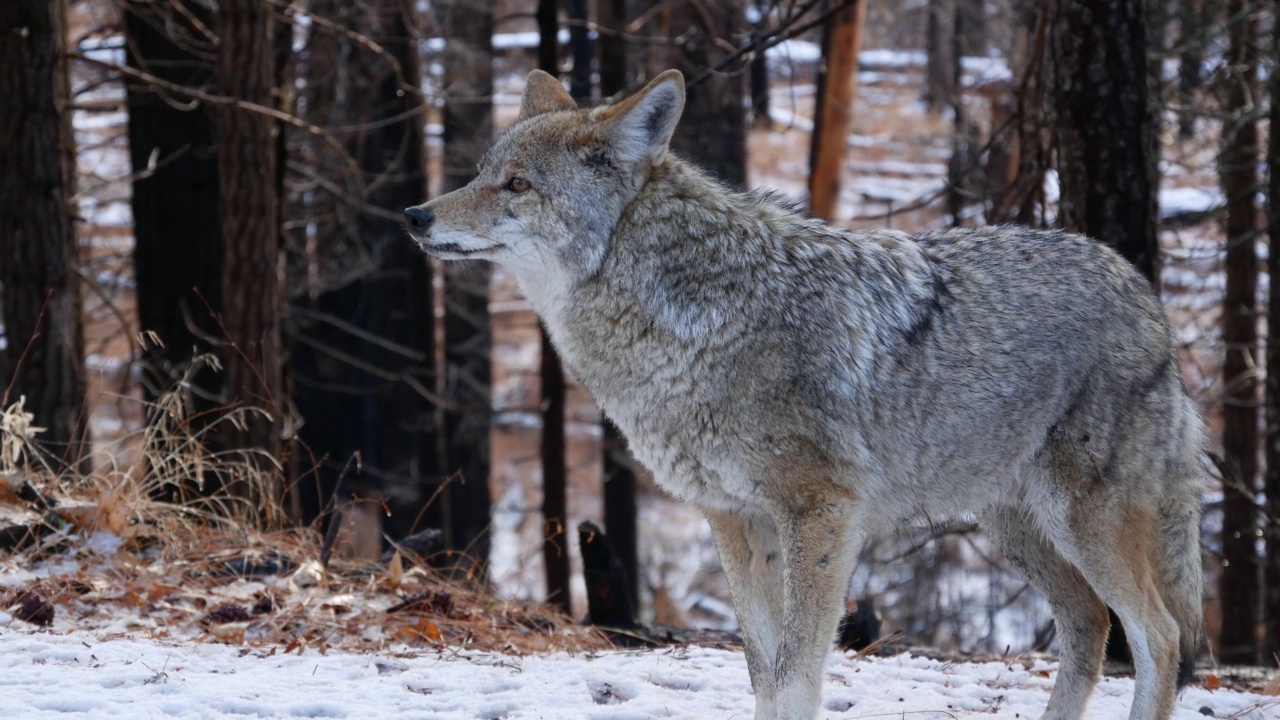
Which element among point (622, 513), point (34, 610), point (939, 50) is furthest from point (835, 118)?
point (939, 50)

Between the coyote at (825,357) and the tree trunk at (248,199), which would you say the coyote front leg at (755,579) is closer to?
the coyote at (825,357)

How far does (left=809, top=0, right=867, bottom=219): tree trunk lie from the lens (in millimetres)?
13344

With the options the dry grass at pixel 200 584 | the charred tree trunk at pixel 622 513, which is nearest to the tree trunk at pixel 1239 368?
the charred tree trunk at pixel 622 513

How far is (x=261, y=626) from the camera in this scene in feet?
17.2

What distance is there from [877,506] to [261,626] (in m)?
2.79

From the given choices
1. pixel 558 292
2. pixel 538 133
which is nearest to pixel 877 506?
pixel 558 292

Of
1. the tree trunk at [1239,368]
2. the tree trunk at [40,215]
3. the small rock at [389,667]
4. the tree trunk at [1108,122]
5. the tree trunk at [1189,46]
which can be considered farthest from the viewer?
the tree trunk at [1239,368]

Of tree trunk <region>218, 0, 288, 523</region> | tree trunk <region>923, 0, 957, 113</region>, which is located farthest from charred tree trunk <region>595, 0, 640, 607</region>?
tree trunk <region>923, 0, 957, 113</region>

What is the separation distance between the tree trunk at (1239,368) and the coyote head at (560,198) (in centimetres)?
797

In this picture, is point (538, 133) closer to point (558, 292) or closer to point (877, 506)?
point (558, 292)

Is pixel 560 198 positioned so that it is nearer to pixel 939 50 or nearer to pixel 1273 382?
pixel 1273 382

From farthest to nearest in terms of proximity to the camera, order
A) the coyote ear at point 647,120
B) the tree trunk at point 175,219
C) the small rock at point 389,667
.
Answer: the tree trunk at point 175,219
the small rock at point 389,667
the coyote ear at point 647,120

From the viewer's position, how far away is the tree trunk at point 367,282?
13.3 metres

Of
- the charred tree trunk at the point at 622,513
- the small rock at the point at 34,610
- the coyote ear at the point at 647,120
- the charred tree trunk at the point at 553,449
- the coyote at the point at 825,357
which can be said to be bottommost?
the charred tree trunk at the point at 622,513
